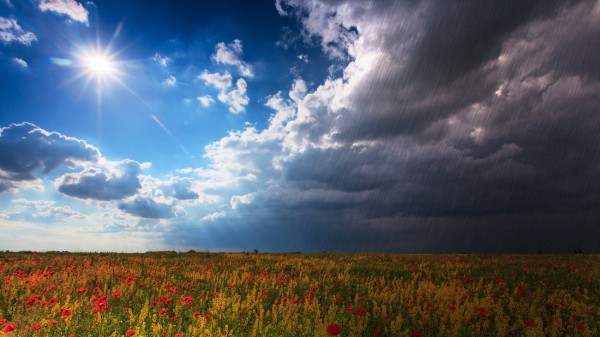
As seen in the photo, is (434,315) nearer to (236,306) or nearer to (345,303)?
(345,303)

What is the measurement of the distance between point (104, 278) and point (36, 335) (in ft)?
19.2

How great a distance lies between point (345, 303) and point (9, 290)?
9274 mm

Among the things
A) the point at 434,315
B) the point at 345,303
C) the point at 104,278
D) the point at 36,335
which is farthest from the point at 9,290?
the point at 434,315

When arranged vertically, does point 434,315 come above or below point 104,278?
below

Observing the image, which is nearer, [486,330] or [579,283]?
[486,330]

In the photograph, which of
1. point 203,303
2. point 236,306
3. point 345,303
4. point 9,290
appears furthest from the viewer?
point 9,290

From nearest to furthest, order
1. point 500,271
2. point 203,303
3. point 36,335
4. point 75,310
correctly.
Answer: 1. point 36,335
2. point 75,310
3. point 203,303
4. point 500,271

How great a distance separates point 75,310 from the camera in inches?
300

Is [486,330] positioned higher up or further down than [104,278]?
further down

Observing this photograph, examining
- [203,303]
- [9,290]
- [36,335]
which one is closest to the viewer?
[36,335]

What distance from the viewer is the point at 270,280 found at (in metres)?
11.4

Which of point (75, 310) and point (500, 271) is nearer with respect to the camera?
point (75, 310)

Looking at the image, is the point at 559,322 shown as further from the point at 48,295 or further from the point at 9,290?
the point at 9,290

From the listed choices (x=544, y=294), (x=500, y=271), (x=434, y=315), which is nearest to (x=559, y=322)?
(x=434, y=315)
